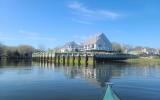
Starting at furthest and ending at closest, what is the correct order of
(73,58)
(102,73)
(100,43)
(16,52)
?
(16,52), (100,43), (73,58), (102,73)

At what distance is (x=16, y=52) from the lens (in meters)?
182

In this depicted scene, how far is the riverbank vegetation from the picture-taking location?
174m

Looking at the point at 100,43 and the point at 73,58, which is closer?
the point at 73,58

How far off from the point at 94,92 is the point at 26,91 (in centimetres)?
609

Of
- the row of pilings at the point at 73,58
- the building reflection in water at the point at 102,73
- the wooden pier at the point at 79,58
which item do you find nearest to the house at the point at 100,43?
the wooden pier at the point at 79,58

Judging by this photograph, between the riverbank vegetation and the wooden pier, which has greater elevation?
the riverbank vegetation

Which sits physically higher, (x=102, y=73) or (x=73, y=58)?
(x=73, y=58)

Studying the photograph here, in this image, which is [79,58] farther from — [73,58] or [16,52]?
[16,52]

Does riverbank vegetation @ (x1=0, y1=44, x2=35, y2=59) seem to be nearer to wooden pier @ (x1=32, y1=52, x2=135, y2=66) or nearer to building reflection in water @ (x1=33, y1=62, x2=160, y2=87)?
wooden pier @ (x1=32, y1=52, x2=135, y2=66)

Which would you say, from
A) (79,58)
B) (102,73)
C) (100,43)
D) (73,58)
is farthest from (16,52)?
(102,73)

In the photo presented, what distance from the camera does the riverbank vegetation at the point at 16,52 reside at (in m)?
174

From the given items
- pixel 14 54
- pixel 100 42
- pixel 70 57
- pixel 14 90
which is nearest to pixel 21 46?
pixel 14 54

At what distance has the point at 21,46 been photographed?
19488cm

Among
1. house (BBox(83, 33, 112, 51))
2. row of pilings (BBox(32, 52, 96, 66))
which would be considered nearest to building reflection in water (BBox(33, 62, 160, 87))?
row of pilings (BBox(32, 52, 96, 66))
